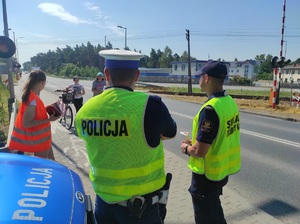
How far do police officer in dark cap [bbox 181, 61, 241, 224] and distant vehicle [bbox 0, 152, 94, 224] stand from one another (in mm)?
1018

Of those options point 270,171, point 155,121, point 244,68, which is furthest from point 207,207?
point 244,68

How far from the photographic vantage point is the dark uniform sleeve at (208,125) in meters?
2.41

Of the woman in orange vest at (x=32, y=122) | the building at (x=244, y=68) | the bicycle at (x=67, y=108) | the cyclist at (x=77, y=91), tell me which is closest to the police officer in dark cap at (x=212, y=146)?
the woman in orange vest at (x=32, y=122)

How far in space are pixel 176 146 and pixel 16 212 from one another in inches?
251

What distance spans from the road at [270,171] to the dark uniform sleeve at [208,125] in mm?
2287

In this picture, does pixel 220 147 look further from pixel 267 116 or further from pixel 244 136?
pixel 267 116

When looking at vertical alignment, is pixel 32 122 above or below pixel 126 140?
below

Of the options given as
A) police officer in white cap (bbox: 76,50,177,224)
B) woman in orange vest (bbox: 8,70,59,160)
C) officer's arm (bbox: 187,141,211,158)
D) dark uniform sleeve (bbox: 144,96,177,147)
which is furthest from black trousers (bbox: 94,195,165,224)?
woman in orange vest (bbox: 8,70,59,160)

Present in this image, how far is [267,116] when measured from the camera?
14445mm

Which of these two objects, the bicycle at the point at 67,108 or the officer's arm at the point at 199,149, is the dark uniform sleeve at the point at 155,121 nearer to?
the officer's arm at the point at 199,149

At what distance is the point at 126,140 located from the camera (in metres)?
1.84

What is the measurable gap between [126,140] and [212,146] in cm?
102

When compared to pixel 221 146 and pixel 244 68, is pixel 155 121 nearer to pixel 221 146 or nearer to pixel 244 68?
pixel 221 146

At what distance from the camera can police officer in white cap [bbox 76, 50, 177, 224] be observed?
6.01ft
